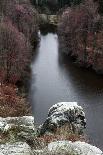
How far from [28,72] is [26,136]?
55080 mm

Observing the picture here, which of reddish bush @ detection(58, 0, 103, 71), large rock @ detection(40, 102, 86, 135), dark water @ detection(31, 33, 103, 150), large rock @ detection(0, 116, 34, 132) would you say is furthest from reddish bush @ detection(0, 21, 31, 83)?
large rock @ detection(0, 116, 34, 132)

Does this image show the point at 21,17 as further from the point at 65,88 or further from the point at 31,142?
the point at 31,142

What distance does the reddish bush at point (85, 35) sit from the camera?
82.4m

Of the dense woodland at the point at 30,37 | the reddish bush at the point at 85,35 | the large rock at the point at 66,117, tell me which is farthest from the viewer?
the reddish bush at the point at 85,35

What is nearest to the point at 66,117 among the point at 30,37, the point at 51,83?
the point at 51,83

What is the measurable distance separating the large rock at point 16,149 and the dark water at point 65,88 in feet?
90.0

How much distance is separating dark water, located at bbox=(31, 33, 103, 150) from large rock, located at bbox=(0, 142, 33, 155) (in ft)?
90.0

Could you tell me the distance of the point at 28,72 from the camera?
70.7m

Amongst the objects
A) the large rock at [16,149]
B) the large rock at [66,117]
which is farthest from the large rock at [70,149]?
the large rock at [66,117]

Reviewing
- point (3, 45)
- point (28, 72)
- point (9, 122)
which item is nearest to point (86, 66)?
point (28, 72)

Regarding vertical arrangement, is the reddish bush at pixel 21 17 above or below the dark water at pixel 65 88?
above

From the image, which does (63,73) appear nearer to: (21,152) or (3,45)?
(3,45)

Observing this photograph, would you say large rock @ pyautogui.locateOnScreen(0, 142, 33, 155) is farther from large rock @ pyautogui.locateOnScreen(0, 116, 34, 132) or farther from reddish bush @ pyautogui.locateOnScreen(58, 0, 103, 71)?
reddish bush @ pyautogui.locateOnScreen(58, 0, 103, 71)

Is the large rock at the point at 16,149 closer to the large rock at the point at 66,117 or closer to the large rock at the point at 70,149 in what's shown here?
the large rock at the point at 70,149
